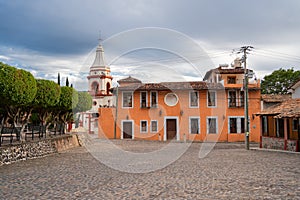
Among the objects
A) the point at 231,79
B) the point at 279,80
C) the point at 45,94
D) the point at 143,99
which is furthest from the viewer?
the point at 279,80

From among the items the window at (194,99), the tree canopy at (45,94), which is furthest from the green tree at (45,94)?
the window at (194,99)

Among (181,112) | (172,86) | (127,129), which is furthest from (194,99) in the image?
(127,129)

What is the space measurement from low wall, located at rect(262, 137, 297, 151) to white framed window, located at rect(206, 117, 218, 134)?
23.6 ft

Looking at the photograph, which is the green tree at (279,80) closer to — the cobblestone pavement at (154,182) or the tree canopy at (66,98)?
the tree canopy at (66,98)

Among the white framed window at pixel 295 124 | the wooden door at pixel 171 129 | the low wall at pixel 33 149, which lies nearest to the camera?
the low wall at pixel 33 149

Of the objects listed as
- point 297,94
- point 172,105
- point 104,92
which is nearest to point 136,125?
point 172,105

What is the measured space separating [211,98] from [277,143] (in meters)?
10.5

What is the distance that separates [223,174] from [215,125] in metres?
20.6

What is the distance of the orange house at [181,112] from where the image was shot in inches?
1232

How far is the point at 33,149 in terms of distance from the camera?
1648cm

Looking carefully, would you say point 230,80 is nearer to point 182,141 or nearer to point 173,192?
point 182,141

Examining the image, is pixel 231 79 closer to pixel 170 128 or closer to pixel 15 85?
pixel 170 128

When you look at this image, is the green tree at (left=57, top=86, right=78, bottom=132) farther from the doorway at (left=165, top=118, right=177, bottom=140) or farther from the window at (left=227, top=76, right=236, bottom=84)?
the window at (left=227, top=76, right=236, bottom=84)

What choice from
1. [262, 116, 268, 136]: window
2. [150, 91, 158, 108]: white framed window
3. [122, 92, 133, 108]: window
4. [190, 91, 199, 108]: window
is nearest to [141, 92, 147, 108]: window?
[150, 91, 158, 108]: white framed window
